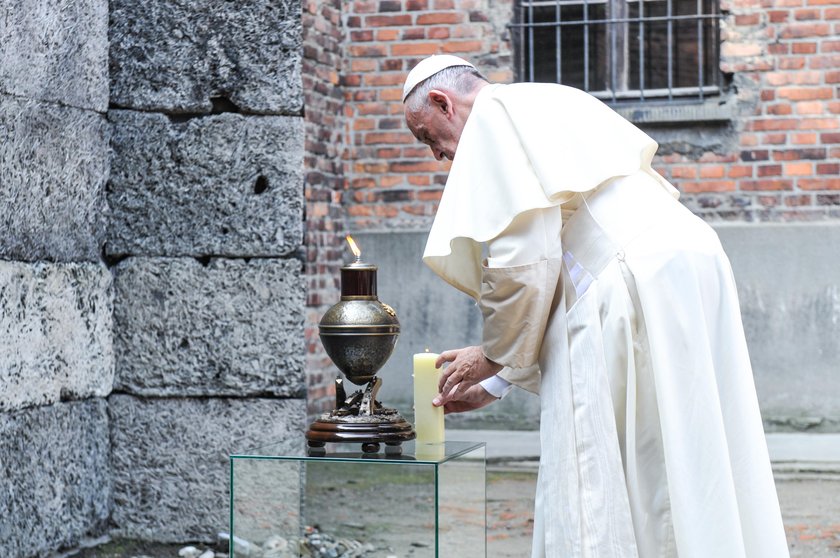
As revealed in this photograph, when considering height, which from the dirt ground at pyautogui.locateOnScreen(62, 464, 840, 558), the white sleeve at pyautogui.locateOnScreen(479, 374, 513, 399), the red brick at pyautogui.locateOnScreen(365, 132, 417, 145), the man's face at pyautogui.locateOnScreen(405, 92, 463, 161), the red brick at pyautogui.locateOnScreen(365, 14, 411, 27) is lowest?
the dirt ground at pyautogui.locateOnScreen(62, 464, 840, 558)

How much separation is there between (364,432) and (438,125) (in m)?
0.75

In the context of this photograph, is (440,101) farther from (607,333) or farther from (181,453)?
(181,453)

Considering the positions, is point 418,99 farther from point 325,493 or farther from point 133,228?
point 133,228

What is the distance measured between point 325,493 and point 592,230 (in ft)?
4.19

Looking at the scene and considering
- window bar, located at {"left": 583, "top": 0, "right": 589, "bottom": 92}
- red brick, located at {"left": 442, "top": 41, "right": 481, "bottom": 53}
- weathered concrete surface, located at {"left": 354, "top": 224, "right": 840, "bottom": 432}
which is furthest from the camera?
window bar, located at {"left": 583, "top": 0, "right": 589, "bottom": 92}

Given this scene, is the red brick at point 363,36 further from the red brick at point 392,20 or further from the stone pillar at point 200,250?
the stone pillar at point 200,250

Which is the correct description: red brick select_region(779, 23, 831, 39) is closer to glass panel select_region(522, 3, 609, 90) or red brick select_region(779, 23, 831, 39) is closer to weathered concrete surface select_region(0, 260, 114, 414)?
glass panel select_region(522, 3, 609, 90)

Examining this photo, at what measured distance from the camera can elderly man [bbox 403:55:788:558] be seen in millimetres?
2559

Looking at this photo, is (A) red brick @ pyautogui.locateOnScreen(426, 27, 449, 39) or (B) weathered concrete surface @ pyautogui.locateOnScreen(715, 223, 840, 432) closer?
(B) weathered concrete surface @ pyautogui.locateOnScreen(715, 223, 840, 432)

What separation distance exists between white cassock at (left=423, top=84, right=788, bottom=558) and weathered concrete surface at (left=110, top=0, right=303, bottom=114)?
194cm

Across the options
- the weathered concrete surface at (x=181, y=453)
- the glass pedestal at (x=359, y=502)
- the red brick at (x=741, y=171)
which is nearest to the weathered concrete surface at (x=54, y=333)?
the weathered concrete surface at (x=181, y=453)

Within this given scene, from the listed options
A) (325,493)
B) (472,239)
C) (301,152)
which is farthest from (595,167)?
(301,152)

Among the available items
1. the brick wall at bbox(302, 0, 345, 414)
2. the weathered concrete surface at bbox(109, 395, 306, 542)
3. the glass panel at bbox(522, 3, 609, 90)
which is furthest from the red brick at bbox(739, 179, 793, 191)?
the weathered concrete surface at bbox(109, 395, 306, 542)

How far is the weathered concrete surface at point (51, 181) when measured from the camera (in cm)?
401
